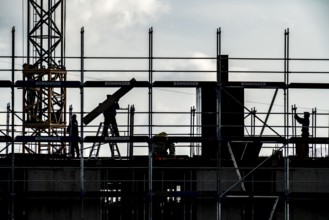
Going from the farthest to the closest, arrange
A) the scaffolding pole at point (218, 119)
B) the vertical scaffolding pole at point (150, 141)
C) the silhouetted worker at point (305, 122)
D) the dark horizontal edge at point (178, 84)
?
the silhouetted worker at point (305, 122)
the dark horizontal edge at point (178, 84)
the scaffolding pole at point (218, 119)
the vertical scaffolding pole at point (150, 141)

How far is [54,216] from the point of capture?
46844mm

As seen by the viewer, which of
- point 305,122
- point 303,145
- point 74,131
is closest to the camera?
point 74,131

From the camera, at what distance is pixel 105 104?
4769cm

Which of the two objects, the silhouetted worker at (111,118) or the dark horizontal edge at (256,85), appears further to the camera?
the silhouetted worker at (111,118)

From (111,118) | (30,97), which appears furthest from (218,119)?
(30,97)

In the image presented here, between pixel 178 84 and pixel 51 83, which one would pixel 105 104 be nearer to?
pixel 51 83

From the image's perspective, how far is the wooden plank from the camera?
46719 mm

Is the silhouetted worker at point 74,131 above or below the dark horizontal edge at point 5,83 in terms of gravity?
below

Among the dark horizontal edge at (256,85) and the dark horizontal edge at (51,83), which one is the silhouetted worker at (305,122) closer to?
the dark horizontal edge at (256,85)

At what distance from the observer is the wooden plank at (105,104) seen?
46.7 m

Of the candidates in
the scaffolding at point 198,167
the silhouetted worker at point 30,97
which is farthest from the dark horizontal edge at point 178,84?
the silhouetted worker at point 30,97

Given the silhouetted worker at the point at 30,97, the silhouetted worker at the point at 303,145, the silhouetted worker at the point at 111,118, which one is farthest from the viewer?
the silhouetted worker at the point at 30,97

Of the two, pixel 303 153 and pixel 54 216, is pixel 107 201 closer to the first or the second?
pixel 54 216

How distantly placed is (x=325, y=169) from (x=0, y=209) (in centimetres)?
1067
